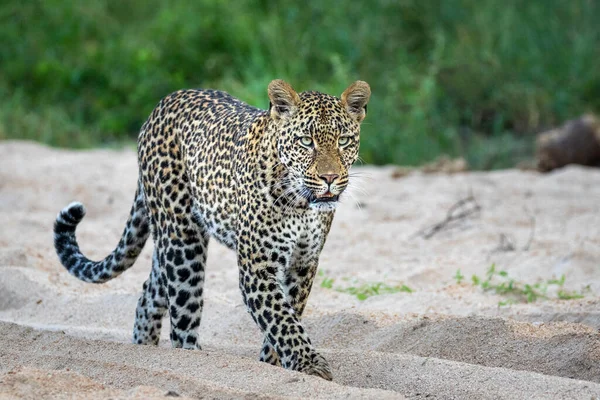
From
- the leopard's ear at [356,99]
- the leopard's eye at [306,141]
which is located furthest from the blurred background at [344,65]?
the leopard's eye at [306,141]

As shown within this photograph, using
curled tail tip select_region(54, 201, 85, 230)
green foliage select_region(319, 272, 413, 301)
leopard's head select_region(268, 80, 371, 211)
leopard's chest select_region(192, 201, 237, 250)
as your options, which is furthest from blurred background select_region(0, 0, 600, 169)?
leopard's head select_region(268, 80, 371, 211)

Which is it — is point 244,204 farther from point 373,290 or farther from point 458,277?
point 458,277

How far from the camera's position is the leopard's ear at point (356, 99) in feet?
19.3

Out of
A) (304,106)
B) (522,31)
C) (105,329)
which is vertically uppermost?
(522,31)

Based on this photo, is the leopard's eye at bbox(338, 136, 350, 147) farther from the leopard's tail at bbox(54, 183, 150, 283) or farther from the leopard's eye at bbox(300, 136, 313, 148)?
the leopard's tail at bbox(54, 183, 150, 283)

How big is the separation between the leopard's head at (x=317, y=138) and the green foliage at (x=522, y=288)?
7.79 ft

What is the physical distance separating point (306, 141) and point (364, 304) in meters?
2.51

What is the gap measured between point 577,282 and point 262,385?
3853 mm

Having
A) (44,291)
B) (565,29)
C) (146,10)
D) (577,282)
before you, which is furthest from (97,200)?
(146,10)

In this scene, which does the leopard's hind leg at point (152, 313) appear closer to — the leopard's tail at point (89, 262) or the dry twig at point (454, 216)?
the leopard's tail at point (89, 262)

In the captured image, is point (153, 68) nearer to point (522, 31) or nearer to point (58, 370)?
point (522, 31)

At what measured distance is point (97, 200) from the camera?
11344 millimetres

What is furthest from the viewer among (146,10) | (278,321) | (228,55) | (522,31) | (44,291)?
(146,10)

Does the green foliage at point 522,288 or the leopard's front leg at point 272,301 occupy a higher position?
the leopard's front leg at point 272,301
